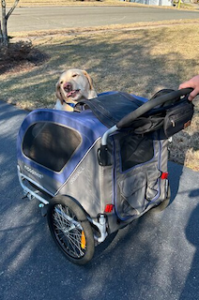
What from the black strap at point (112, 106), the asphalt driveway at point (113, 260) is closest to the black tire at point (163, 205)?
the asphalt driveway at point (113, 260)

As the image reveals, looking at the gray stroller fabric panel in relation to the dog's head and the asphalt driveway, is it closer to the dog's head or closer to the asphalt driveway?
the asphalt driveway

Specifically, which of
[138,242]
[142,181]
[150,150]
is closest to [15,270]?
[138,242]

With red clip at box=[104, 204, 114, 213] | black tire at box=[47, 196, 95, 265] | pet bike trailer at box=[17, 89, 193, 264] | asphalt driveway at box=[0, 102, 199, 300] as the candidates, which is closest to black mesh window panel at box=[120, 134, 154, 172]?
pet bike trailer at box=[17, 89, 193, 264]

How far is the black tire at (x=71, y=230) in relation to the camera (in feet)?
6.41

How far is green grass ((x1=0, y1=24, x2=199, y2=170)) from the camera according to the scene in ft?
18.0

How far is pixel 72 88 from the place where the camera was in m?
2.70

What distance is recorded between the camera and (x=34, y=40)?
38.1 ft

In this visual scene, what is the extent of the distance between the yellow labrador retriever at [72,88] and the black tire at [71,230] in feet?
3.42

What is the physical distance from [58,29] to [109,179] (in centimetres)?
1376

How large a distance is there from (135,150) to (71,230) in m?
0.77

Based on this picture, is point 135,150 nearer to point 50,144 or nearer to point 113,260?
point 50,144

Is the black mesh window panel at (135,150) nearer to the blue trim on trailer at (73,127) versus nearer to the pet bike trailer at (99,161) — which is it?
the pet bike trailer at (99,161)

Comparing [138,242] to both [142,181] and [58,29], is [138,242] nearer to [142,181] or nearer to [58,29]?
[142,181]

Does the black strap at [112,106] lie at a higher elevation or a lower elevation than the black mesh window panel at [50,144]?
higher
